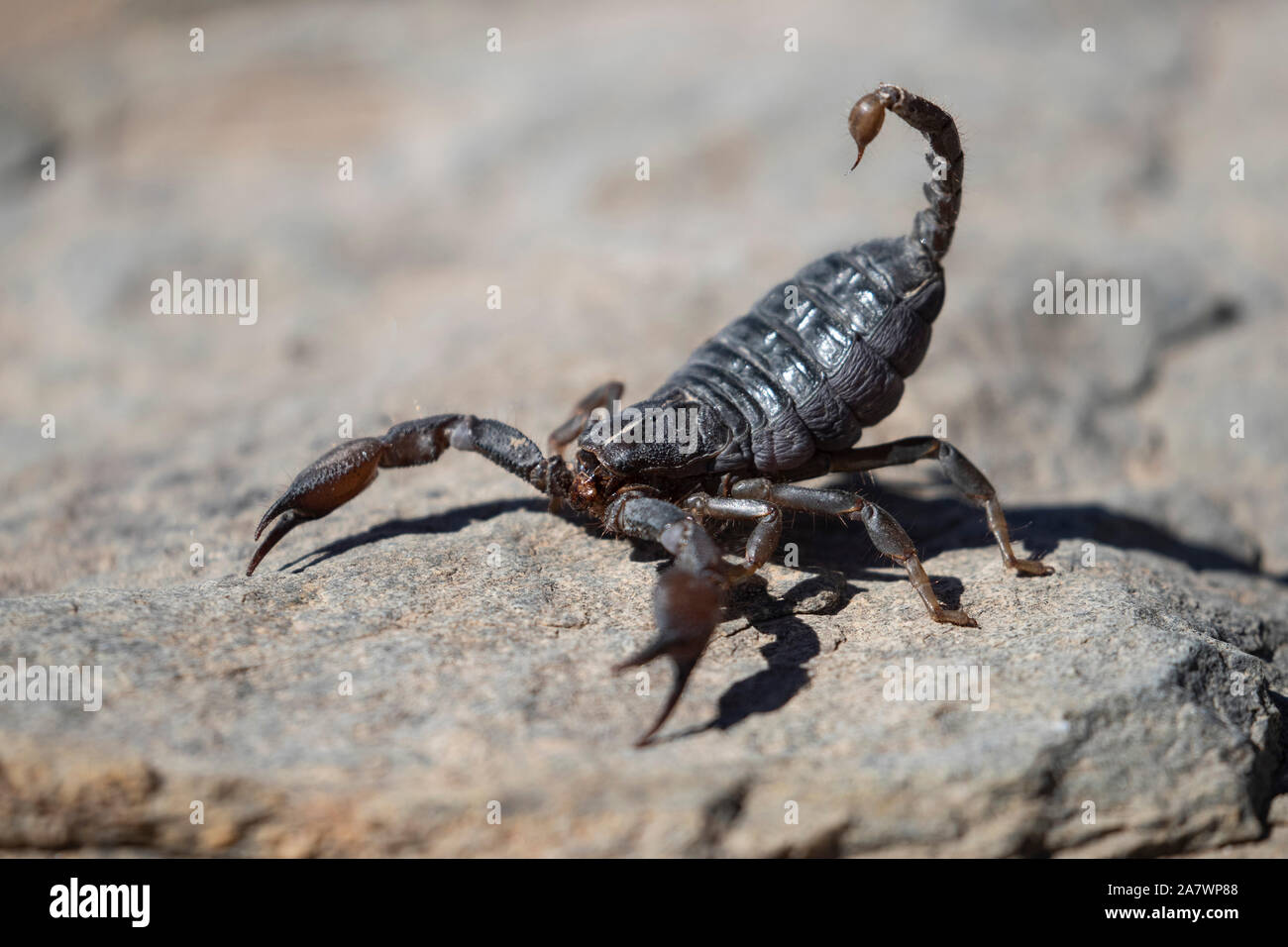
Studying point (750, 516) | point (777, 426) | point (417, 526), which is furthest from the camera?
point (417, 526)

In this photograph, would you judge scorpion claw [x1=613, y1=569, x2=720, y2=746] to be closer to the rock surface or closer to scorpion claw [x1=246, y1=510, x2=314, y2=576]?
the rock surface

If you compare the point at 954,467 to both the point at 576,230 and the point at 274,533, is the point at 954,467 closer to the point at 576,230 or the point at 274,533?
the point at 274,533

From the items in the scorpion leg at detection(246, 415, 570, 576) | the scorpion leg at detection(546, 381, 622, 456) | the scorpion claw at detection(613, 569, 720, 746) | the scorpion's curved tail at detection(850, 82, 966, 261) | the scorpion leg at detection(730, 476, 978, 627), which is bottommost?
the scorpion claw at detection(613, 569, 720, 746)

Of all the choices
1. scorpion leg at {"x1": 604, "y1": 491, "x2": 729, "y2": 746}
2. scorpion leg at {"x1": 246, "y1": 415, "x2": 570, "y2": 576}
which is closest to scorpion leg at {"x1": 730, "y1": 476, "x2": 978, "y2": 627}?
scorpion leg at {"x1": 604, "y1": 491, "x2": 729, "y2": 746}

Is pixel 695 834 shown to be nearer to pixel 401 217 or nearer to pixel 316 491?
pixel 316 491

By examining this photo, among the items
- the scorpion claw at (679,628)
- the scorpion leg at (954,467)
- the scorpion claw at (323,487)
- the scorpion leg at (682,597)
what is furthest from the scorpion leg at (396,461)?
the scorpion leg at (954,467)

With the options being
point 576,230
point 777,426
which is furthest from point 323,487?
point 576,230
